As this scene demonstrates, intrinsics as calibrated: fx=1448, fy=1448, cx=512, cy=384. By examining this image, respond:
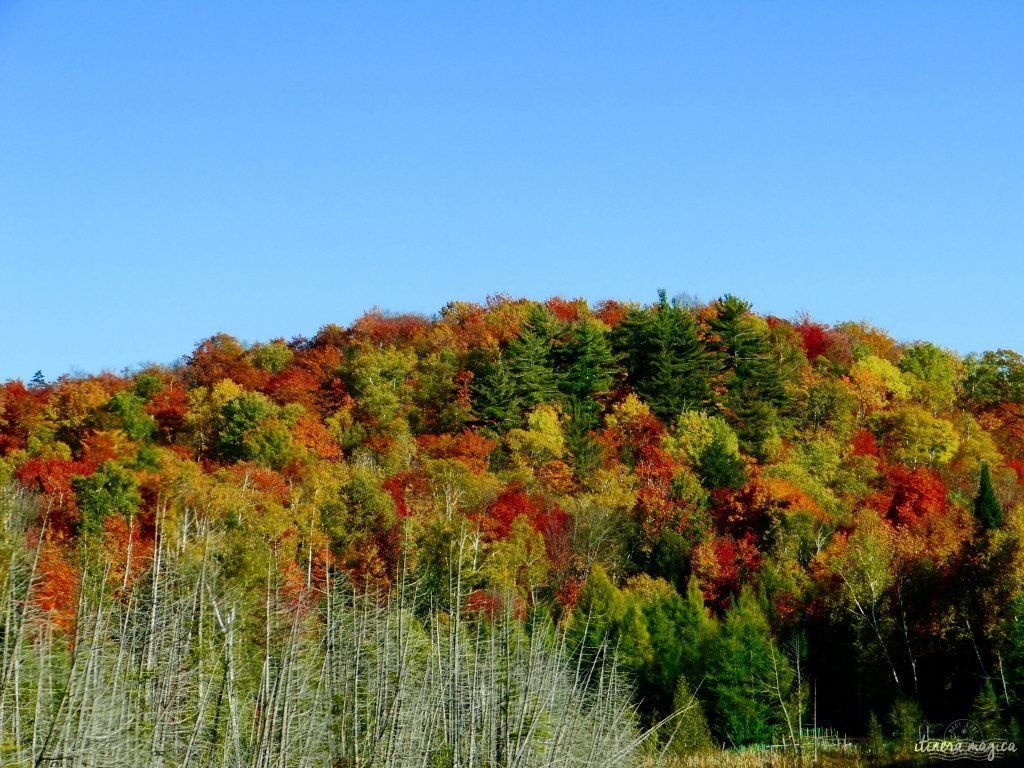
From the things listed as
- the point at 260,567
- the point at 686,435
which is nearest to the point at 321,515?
the point at 260,567

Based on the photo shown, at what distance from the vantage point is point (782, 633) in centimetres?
5925

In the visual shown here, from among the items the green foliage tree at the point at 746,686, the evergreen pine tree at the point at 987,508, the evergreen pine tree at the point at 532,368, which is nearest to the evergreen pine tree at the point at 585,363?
the evergreen pine tree at the point at 532,368

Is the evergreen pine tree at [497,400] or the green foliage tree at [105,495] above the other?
the evergreen pine tree at [497,400]

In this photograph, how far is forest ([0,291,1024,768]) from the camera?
27.9 meters

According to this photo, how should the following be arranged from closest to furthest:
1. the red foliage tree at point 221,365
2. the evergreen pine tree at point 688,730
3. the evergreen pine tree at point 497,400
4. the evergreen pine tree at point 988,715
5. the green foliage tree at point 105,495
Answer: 1. the evergreen pine tree at point 988,715
2. the evergreen pine tree at point 688,730
3. the green foliage tree at point 105,495
4. the evergreen pine tree at point 497,400
5. the red foliage tree at point 221,365

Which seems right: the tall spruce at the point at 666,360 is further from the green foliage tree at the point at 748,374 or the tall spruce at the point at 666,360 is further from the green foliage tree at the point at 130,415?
the green foliage tree at the point at 130,415

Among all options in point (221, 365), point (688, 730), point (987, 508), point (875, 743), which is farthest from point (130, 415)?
point (875, 743)

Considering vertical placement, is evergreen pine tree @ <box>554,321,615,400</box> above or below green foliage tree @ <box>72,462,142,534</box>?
above

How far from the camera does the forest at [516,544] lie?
27.9 meters

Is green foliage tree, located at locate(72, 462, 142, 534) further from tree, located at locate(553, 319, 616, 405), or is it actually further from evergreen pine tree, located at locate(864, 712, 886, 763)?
tree, located at locate(553, 319, 616, 405)

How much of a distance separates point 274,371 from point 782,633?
154 ft

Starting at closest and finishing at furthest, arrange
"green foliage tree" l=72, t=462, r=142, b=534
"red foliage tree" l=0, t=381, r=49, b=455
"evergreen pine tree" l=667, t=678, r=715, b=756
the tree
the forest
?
the forest < "evergreen pine tree" l=667, t=678, r=715, b=756 < "green foliage tree" l=72, t=462, r=142, b=534 < "red foliage tree" l=0, t=381, r=49, b=455 < the tree

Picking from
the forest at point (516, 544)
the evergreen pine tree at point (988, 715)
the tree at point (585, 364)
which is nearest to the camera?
the forest at point (516, 544)

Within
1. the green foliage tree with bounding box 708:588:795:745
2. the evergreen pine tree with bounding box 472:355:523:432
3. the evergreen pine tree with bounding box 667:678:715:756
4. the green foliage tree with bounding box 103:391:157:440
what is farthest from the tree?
the evergreen pine tree with bounding box 667:678:715:756
